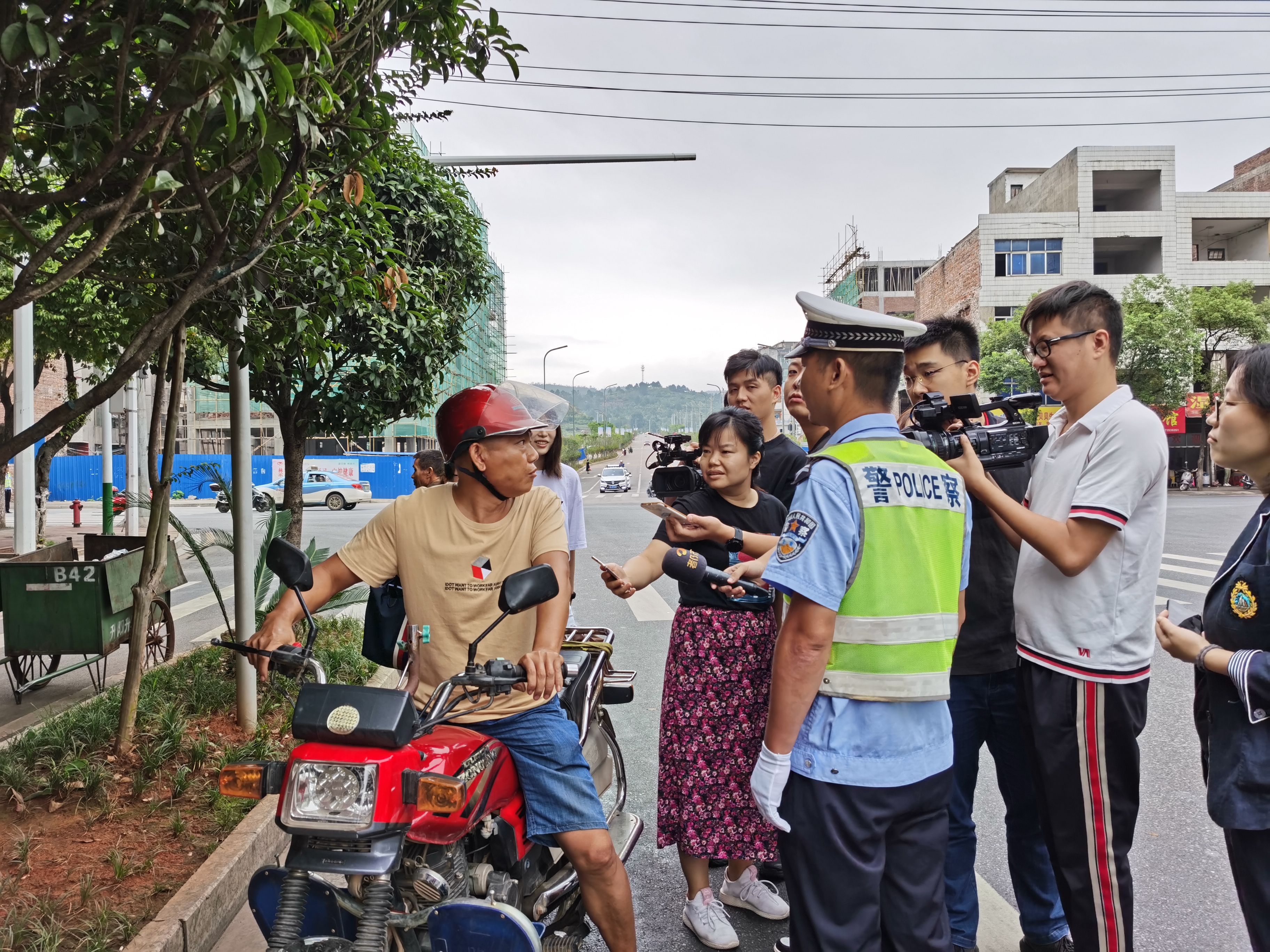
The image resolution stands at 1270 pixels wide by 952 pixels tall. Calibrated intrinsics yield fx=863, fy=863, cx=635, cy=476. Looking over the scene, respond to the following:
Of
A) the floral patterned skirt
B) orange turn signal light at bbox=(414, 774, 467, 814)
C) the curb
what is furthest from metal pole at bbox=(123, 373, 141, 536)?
orange turn signal light at bbox=(414, 774, 467, 814)

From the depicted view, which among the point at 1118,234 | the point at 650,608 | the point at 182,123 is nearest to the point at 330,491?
the point at 650,608

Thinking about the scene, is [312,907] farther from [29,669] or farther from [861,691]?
[29,669]

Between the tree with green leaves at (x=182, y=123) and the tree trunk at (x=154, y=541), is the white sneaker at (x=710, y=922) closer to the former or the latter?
the tree with green leaves at (x=182, y=123)

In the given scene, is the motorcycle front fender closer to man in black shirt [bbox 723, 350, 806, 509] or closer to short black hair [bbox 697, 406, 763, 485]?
short black hair [bbox 697, 406, 763, 485]

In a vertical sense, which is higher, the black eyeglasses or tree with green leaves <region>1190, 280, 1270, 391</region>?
tree with green leaves <region>1190, 280, 1270, 391</region>

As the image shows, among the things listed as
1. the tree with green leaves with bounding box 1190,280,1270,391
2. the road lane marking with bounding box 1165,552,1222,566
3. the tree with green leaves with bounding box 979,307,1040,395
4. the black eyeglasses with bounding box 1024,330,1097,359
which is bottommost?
the road lane marking with bounding box 1165,552,1222,566

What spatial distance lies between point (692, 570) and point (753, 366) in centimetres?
128

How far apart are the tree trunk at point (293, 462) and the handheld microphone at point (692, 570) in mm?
5379

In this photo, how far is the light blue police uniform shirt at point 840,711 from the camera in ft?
6.28

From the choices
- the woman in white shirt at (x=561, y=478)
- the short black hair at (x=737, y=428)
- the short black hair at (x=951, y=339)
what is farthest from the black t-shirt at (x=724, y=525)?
the short black hair at (x=951, y=339)

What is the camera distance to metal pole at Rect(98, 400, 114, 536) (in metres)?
11.1

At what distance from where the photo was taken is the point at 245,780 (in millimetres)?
1896

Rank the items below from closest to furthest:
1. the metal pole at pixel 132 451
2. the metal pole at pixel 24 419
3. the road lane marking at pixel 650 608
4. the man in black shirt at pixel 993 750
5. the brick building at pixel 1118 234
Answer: the man in black shirt at pixel 993 750 → the metal pole at pixel 24 419 → the road lane marking at pixel 650 608 → the metal pole at pixel 132 451 → the brick building at pixel 1118 234

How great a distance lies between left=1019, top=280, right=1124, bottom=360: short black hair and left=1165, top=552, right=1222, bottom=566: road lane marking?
36.8ft
